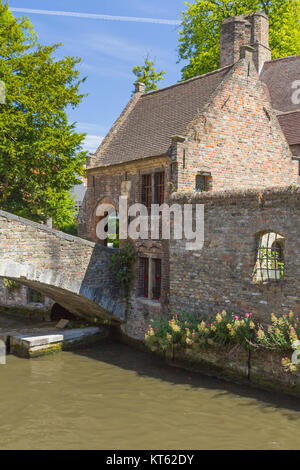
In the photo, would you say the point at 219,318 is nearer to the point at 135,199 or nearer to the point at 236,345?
the point at 236,345

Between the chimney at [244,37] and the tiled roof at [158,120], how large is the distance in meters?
2.51

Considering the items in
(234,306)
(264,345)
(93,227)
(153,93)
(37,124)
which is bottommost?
(264,345)

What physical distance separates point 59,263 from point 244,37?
39.7 feet

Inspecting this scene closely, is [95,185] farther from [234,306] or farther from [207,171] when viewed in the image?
[234,306]

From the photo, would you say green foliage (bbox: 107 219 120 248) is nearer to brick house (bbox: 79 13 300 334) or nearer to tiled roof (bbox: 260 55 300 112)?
brick house (bbox: 79 13 300 334)

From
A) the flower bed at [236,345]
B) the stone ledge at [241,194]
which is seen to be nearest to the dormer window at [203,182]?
the stone ledge at [241,194]

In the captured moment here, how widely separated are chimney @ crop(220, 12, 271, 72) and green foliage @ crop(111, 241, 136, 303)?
825 cm

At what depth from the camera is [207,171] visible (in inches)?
524

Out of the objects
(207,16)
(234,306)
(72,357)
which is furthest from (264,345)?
(207,16)

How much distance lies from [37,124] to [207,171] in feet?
23.7

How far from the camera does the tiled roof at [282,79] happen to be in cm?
2173

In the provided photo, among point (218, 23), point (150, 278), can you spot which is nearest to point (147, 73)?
point (218, 23)

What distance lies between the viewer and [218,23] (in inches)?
921

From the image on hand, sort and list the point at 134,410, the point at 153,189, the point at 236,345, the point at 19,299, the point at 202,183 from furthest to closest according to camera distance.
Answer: the point at 19,299 < the point at 153,189 < the point at 202,183 < the point at 236,345 < the point at 134,410
